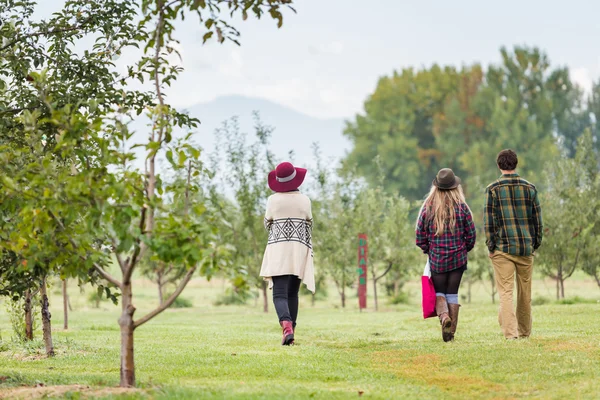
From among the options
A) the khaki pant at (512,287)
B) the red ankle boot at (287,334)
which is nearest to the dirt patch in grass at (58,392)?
the red ankle boot at (287,334)

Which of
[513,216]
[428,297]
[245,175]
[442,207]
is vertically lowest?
[428,297]

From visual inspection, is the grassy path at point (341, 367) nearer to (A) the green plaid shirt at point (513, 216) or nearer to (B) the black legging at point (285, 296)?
(B) the black legging at point (285, 296)

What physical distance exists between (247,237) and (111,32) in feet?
67.2

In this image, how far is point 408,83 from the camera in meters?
70.8

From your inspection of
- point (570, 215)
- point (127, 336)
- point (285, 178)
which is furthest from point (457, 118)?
point (127, 336)

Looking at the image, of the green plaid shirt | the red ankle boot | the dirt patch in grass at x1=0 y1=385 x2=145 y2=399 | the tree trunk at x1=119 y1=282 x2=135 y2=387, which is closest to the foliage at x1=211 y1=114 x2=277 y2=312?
the red ankle boot

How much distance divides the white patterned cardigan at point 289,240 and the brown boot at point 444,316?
1.69 meters

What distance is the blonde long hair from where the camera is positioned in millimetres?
11281

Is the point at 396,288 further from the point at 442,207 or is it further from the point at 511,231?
the point at 511,231

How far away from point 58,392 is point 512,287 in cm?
615

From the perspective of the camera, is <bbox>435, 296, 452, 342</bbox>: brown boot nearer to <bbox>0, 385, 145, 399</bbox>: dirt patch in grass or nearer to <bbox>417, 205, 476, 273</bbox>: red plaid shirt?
<bbox>417, 205, 476, 273</bbox>: red plaid shirt

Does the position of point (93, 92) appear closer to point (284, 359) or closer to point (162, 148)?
point (162, 148)

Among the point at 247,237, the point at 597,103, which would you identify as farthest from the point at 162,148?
the point at 597,103

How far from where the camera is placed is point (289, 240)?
11.8 metres
